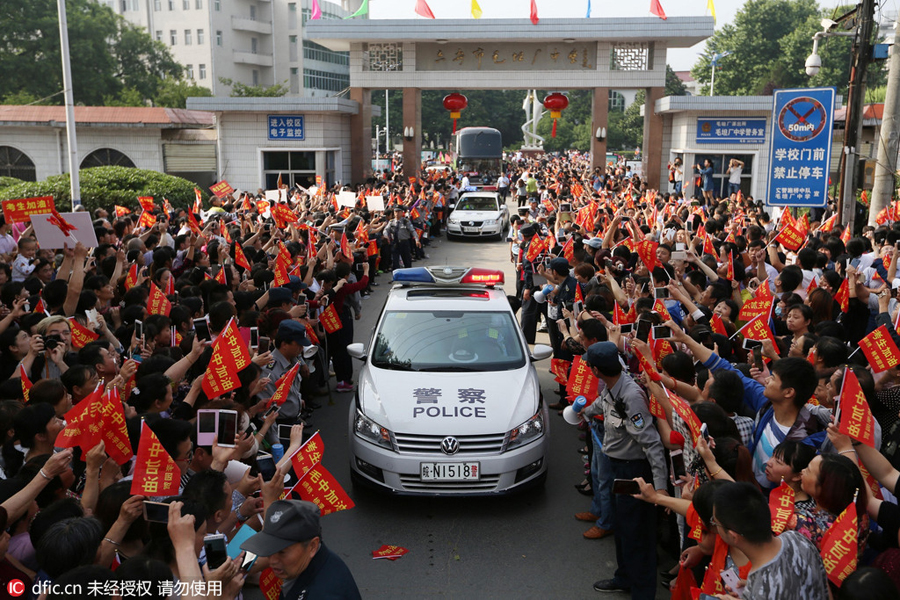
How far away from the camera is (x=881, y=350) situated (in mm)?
5145

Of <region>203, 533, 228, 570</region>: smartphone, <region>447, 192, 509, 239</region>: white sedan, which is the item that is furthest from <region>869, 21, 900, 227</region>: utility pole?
<region>447, 192, 509, 239</region>: white sedan

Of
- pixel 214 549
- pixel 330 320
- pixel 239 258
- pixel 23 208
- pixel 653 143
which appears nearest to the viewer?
pixel 214 549

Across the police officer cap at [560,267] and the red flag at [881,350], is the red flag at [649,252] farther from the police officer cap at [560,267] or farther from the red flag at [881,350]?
the red flag at [881,350]

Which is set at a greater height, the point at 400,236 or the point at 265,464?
the point at 400,236

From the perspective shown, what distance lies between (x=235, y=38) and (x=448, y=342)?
2828 inches

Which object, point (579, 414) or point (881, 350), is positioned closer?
point (881, 350)

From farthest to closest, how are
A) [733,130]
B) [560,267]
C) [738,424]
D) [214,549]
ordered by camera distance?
[733,130] < [560,267] < [738,424] < [214,549]

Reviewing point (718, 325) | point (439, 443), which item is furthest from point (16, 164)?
point (718, 325)

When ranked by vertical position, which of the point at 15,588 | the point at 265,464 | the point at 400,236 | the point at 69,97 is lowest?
the point at 265,464

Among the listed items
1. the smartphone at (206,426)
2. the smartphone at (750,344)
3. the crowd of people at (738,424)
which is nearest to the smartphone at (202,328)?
the smartphone at (206,426)

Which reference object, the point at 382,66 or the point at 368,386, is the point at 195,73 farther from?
the point at 368,386

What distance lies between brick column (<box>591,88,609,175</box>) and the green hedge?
14.7 metres

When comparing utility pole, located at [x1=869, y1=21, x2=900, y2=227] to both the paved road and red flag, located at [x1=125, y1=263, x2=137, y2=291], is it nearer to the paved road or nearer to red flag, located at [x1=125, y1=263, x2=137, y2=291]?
the paved road

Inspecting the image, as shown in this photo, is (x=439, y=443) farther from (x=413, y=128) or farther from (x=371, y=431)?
(x=413, y=128)
